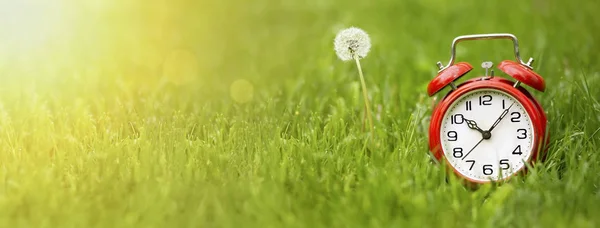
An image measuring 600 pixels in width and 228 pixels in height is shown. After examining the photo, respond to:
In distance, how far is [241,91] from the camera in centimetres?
535

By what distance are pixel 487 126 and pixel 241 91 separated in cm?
193

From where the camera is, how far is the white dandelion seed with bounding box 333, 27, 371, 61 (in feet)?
12.9

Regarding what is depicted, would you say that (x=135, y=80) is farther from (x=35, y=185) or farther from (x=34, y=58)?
(x=35, y=185)

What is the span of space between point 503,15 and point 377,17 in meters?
1.02

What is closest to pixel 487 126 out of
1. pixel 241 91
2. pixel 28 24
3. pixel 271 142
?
pixel 271 142

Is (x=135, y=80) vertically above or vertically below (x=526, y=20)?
below

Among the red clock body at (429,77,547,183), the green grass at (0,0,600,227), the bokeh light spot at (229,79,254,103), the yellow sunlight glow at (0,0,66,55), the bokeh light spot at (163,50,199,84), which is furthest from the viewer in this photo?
the yellow sunlight glow at (0,0,66,55)

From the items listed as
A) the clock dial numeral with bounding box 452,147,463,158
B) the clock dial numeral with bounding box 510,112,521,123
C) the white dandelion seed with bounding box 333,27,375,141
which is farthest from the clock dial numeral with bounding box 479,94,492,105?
the white dandelion seed with bounding box 333,27,375,141

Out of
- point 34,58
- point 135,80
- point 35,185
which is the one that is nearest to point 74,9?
point 34,58

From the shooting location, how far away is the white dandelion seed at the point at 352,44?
12.9 ft

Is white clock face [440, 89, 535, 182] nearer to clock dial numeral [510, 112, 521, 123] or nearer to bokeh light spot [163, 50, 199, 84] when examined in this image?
clock dial numeral [510, 112, 521, 123]

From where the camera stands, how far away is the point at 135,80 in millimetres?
5602

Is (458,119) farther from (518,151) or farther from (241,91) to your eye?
(241,91)

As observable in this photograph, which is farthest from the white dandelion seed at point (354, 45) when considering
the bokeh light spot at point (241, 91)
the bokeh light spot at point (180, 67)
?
the bokeh light spot at point (180, 67)
